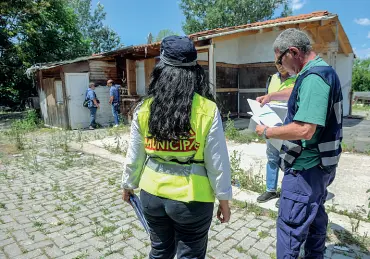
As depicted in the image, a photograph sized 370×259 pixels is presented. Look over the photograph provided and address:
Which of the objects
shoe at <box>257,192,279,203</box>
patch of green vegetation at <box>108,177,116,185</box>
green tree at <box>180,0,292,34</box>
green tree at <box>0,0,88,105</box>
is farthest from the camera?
green tree at <box>180,0,292,34</box>

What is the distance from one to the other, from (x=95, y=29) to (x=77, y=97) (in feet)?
101

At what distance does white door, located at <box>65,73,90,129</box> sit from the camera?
34.4 feet

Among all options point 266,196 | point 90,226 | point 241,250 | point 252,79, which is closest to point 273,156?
point 266,196

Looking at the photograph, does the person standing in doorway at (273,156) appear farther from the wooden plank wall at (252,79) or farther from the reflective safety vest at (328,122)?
the wooden plank wall at (252,79)

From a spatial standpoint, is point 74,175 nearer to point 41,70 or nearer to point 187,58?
point 187,58

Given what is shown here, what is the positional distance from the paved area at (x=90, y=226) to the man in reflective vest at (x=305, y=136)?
923mm

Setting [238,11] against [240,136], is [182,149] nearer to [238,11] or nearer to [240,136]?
[240,136]

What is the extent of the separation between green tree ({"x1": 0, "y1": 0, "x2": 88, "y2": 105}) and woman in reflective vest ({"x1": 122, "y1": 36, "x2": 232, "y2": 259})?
16261mm

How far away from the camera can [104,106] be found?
11.8 meters

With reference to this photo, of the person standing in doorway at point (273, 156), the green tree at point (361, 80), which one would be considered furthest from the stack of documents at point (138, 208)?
the green tree at point (361, 80)

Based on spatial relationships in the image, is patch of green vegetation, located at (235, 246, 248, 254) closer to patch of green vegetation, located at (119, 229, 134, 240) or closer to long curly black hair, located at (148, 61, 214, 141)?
patch of green vegetation, located at (119, 229, 134, 240)

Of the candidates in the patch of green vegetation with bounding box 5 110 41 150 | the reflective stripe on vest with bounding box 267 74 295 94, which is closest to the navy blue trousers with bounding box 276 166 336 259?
the reflective stripe on vest with bounding box 267 74 295 94

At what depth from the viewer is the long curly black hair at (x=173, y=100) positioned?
4.92ft

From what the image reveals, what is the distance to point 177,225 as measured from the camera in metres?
1.64
